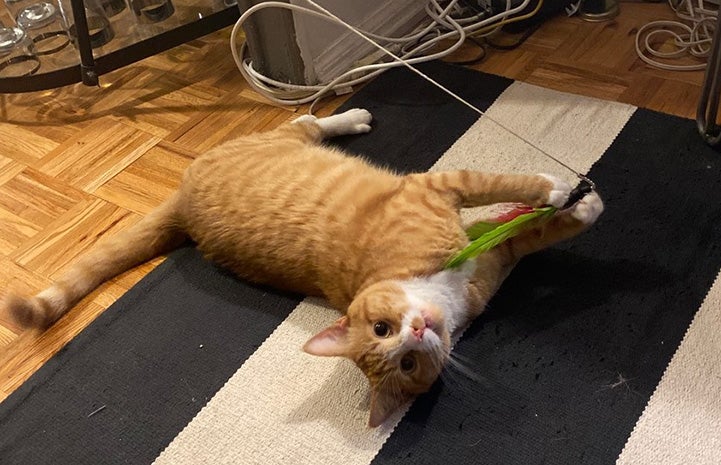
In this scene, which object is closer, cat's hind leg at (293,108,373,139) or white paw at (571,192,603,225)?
white paw at (571,192,603,225)

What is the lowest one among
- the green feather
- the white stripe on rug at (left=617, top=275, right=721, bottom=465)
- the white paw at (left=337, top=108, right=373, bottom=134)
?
the white stripe on rug at (left=617, top=275, right=721, bottom=465)

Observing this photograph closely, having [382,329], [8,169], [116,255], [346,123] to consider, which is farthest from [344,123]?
[8,169]

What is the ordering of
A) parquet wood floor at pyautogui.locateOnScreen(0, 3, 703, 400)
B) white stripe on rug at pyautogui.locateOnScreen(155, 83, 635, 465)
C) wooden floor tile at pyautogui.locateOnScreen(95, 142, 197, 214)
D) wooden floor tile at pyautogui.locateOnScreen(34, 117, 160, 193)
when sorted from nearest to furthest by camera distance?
white stripe on rug at pyautogui.locateOnScreen(155, 83, 635, 465), parquet wood floor at pyautogui.locateOnScreen(0, 3, 703, 400), wooden floor tile at pyautogui.locateOnScreen(95, 142, 197, 214), wooden floor tile at pyautogui.locateOnScreen(34, 117, 160, 193)

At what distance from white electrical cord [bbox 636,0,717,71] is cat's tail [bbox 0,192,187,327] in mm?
1259

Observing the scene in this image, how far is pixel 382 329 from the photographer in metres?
1.14

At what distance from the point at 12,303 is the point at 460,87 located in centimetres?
116

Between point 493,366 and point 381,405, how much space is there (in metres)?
0.22

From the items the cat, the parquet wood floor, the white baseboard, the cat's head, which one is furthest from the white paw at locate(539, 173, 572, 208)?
the white baseboard

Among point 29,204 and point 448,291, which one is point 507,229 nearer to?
point 448,291

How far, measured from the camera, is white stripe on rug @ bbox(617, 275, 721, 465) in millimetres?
1049

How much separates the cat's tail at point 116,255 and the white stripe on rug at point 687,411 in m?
0.99

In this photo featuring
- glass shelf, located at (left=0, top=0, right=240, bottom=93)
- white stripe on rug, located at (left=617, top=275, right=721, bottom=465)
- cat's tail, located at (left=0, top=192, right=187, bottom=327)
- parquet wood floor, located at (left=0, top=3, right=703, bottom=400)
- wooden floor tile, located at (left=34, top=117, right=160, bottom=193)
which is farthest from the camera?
glass shelf, located at (left=0, top=0, right=240, bottom=93)

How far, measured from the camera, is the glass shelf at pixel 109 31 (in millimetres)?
1968

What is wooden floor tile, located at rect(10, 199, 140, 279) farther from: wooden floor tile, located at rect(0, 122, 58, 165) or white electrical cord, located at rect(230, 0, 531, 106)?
white electrical cord, located at rect(230, 0, 531, 106)
